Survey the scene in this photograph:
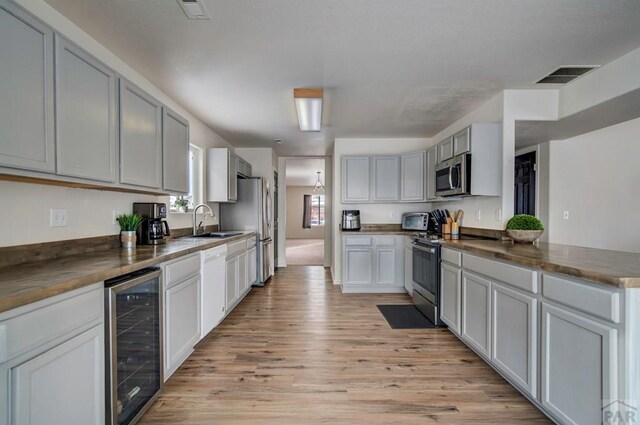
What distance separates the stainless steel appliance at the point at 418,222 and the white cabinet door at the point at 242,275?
2656mm

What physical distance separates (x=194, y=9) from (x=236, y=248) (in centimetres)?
253

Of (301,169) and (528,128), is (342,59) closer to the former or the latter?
(528,128)

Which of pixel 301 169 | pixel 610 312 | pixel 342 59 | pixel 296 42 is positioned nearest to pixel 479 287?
pixel 610 312

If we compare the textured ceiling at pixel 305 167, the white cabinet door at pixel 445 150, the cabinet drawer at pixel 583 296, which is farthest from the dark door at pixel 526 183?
the textured ceiling at pixel 305 167

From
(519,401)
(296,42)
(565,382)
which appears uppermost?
(296,42)

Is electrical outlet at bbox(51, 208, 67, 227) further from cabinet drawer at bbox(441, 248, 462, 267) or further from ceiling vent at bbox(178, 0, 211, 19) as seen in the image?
cabinet drawer at bbox(441, 248, 462, 267)

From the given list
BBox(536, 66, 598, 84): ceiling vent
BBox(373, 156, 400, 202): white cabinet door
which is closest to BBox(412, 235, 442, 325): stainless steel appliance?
BBox(373, 156, 400, 202): white cabinet door

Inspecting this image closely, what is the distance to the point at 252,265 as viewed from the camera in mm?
4449

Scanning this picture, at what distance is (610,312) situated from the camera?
4.22 feet

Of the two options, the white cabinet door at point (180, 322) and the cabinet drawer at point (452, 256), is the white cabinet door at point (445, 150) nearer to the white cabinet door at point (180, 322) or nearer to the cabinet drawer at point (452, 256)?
the cabinet drawer at point (452, 256)

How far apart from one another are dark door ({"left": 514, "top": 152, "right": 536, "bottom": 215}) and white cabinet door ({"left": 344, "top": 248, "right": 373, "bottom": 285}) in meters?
2.69

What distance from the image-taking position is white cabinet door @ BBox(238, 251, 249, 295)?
12.3 feet

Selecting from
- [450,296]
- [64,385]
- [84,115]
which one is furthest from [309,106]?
[64,385]

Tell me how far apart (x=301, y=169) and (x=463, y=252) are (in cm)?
678
